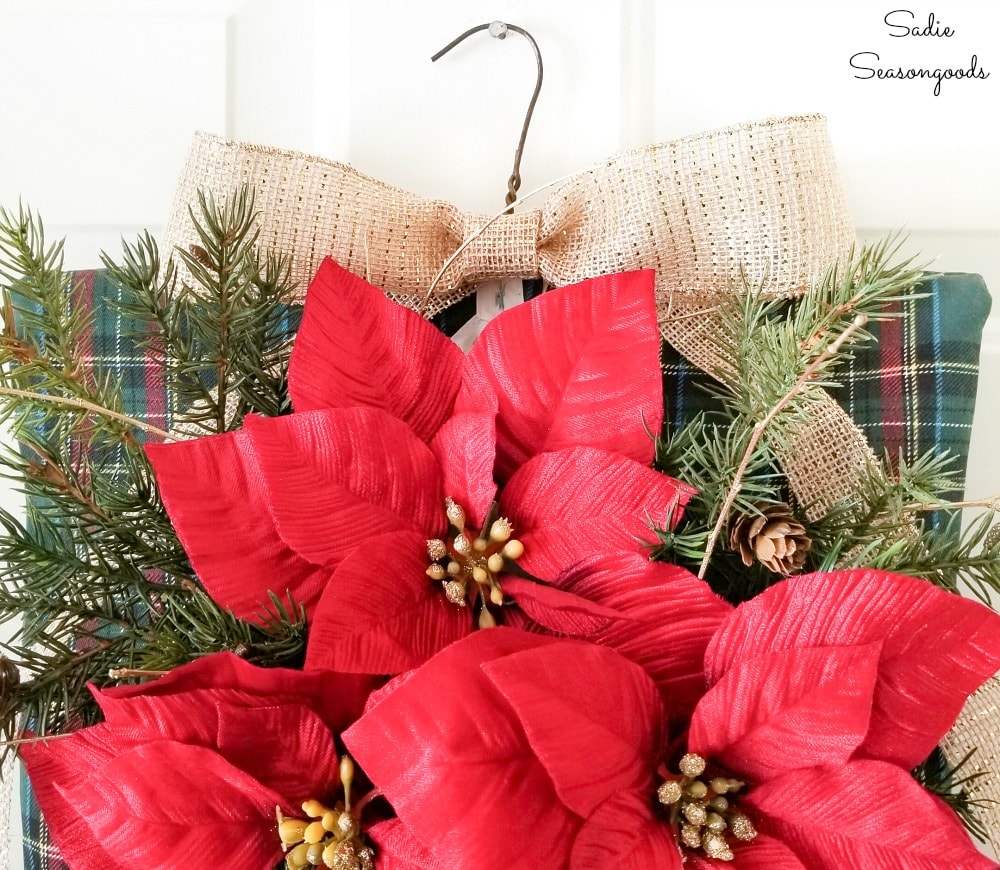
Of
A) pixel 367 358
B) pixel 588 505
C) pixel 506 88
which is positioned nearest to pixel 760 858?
pixel 588 505

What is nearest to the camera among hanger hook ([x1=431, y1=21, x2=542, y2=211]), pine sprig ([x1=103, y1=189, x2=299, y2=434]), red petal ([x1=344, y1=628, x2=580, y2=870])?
red petal ([x1=344, y1=628, x2=580, y2=870])

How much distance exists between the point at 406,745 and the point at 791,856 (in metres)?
0.13

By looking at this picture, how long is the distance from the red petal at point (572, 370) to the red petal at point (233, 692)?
11 centimetres

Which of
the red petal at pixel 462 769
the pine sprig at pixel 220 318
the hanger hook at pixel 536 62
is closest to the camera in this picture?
the red petal at pixel 462 769

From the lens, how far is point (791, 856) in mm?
247

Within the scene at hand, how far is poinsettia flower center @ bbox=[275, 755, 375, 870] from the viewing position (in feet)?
0.84

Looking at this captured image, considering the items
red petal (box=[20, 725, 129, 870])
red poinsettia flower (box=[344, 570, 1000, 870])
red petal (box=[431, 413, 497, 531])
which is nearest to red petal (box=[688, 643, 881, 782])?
red poinsettia flower (box=[344, 570, 1000, 870])

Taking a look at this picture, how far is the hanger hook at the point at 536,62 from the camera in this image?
0.49 metres

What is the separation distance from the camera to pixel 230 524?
0.94 ft

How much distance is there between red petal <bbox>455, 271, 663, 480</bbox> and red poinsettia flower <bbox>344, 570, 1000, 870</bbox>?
84 millimetres

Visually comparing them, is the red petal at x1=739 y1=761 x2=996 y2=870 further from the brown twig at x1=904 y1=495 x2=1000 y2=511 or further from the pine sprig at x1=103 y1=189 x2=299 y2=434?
the pine sprig at x1=103 y1=189 x2=299 y2=434

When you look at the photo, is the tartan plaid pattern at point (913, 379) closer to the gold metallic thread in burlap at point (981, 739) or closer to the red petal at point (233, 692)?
the gold metallic thread in burlap at point (981, 739)

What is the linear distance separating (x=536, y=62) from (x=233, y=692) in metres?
0.44

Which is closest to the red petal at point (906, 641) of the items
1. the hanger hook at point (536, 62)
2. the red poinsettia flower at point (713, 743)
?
the red poinsettia flower at point (713, 743)
